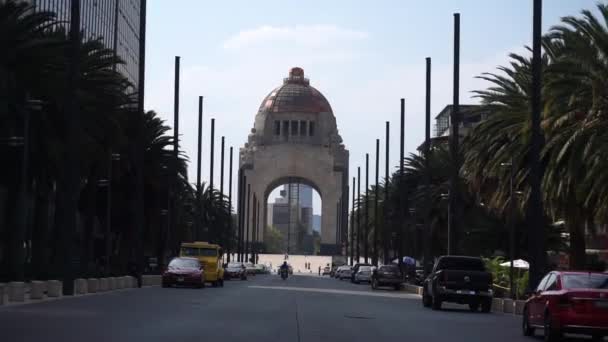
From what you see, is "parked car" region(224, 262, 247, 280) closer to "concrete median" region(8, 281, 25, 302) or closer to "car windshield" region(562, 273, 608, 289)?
"concrete median" region(8, 281, 25, 302)

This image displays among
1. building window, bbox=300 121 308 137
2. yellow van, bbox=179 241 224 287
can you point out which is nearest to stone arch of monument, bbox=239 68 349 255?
building window, bbox=300 121 308 137

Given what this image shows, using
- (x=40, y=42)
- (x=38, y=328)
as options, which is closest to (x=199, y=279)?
(x=40, y=42)

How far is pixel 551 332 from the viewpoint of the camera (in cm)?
2227

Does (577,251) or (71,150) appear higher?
(71,150)

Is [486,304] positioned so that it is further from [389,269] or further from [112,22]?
[112,22]

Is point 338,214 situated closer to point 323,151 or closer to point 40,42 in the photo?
point 323,151

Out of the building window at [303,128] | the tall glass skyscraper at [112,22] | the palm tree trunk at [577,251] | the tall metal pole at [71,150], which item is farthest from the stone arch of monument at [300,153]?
the tall metal pole at [71,150]

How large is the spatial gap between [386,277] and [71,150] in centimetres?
3083

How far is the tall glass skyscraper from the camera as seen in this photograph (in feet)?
231

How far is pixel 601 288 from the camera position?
2273cm

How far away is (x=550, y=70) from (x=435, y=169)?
42850 mm

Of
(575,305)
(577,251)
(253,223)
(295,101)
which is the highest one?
(295,101)

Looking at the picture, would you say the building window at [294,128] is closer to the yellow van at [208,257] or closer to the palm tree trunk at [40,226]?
the yellow van at [208,257]

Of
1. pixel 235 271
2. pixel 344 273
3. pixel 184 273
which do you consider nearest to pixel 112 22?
pixel 235 271
